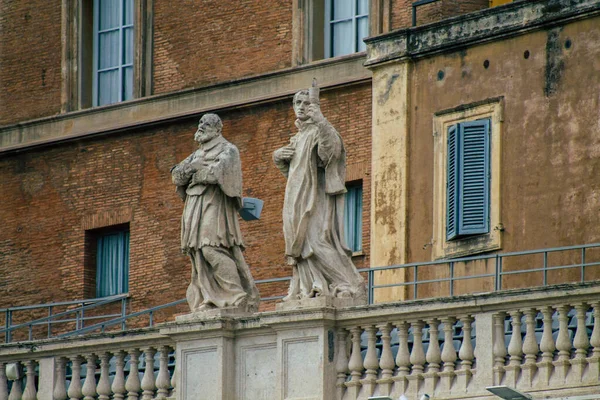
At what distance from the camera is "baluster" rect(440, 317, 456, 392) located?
27578mm

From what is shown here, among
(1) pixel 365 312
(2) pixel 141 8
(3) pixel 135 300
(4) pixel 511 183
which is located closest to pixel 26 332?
(3) pixel 135 300

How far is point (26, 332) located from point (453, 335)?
16081 millimetres

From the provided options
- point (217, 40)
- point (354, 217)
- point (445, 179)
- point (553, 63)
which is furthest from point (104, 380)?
point (217, 40)

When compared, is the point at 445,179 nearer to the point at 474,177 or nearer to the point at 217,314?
the point at 474,177

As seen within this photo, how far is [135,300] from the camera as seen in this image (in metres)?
42.6

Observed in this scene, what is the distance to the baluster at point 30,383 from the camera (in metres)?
30.9

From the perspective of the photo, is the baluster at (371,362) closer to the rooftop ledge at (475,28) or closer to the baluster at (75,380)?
the baluster at (75,380)

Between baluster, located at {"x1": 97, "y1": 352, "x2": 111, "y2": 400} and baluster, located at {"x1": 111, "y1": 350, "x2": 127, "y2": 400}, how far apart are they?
12cm

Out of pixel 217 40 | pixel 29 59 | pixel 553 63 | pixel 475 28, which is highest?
pixel 29 59

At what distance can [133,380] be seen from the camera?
29984 millimetres

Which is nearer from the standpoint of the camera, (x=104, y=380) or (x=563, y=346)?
(x=563, y=346)

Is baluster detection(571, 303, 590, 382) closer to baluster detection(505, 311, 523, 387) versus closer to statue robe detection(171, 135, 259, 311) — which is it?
baluster detection(505, 311, 523, 387)

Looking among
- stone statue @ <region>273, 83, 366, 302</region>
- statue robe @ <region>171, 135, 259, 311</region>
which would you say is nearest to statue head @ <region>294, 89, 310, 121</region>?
stone statue @ <region>273, 83, 366, 302</region>

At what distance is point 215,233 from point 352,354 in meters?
Result: 2.04
